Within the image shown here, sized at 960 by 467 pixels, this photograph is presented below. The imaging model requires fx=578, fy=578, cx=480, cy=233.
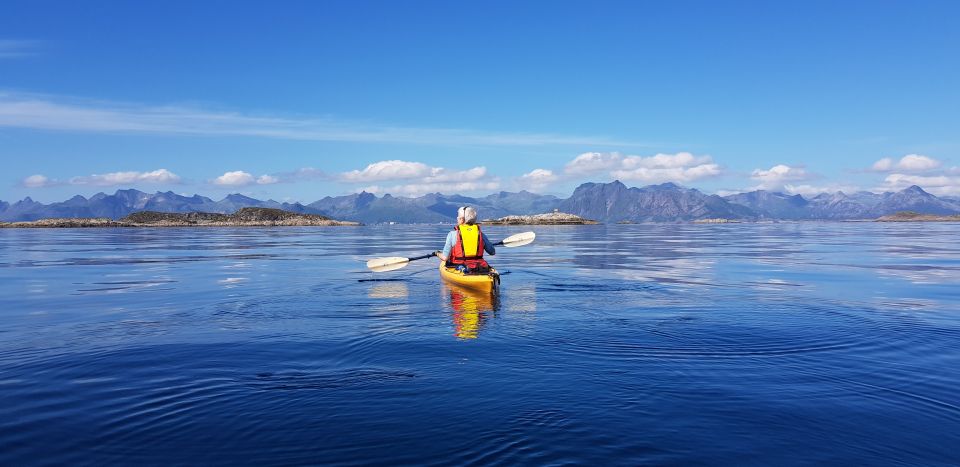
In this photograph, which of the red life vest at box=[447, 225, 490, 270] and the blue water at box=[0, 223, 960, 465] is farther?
the red life vest at box=[447, 225, 490, 270]

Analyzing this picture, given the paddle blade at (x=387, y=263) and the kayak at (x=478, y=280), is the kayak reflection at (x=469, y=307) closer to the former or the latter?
the kayak at (x=478, y=280)

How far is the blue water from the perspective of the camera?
7535mm

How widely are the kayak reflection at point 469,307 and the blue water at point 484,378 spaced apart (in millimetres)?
156

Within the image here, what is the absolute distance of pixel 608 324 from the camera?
1614 centimetres

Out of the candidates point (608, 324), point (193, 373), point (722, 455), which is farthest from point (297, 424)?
point (608, 324)

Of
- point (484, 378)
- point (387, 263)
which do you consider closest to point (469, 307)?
point (484, 378)

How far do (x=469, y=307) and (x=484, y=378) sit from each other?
9262mm

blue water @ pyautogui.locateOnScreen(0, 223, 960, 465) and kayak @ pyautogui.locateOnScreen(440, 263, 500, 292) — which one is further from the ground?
kayak @ pyautogui.locateOnScreen(440, 263, 500, 292)

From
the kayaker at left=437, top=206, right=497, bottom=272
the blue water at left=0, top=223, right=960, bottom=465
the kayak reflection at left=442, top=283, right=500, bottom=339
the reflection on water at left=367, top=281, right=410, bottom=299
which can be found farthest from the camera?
the kayaker at left=437, top=206, right=497, bottom=272

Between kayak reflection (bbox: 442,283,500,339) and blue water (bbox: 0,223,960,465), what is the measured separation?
156mm

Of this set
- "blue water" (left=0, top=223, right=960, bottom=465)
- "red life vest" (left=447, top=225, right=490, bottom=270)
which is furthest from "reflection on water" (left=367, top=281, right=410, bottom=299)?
"red life vest" (left=447, top=225, right=490, bottom=270)

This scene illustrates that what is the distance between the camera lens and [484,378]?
1072cm

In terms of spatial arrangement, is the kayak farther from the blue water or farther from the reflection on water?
the reflection on water

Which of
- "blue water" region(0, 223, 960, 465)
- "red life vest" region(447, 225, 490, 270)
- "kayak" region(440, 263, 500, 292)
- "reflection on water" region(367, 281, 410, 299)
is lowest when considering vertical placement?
"reflection on water" region(367, 281, 410, 299)
